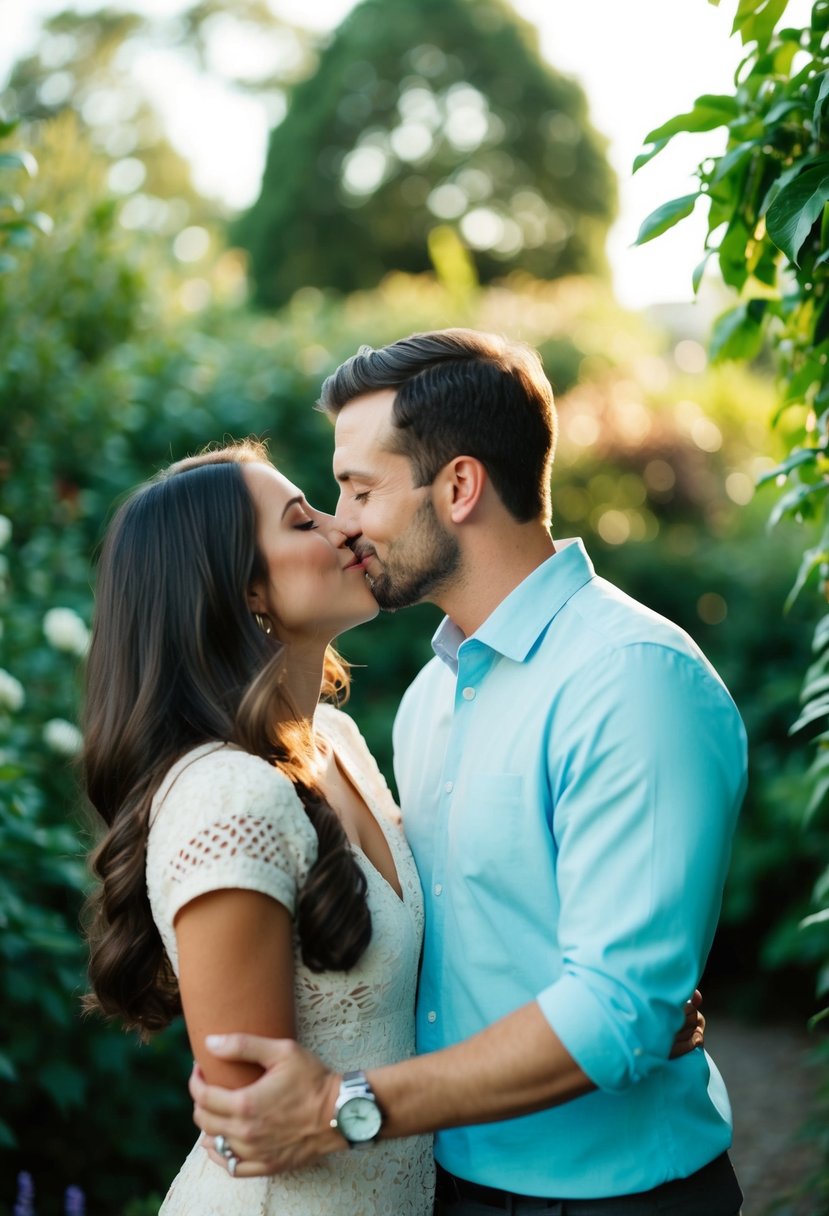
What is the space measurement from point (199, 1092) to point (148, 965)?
0.39 m

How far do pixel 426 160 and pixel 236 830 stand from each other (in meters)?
27.8

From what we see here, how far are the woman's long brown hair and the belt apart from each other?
19.1 inches

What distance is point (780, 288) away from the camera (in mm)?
2658

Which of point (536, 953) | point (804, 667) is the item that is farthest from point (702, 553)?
point (536, 953)

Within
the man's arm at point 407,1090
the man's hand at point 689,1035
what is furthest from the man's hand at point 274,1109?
the man's hand at point 689,1035

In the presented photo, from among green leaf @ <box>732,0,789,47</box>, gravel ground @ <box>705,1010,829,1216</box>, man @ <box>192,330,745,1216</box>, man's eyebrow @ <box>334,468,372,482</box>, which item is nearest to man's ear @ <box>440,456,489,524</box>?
man @ <box>192,330,745,1216</box>

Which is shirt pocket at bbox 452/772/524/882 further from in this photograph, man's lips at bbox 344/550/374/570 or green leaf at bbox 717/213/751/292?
green leaf at bbox 717/213/751/292

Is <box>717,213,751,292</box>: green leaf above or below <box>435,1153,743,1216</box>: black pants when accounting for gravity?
above

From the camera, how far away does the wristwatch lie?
1687 mm

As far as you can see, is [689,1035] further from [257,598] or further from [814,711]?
[257,598]

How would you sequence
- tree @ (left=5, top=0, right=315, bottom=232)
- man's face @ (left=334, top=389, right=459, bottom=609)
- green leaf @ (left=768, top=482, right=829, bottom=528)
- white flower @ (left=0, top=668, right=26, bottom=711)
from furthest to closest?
tree @ (left=5, top=0, right=315, bottom=232) → white flower @ (left=0, top=668, right=26, bottom=711) → green leaf @ (left=768, top=482, right=829, bottom=528) → man's face @ (left=334, top=389, right=459, bottom=609)

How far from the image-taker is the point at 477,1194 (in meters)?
2.07

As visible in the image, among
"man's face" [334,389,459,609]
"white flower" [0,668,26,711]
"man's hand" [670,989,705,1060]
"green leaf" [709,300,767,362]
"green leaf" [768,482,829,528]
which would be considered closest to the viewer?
"man's hand" [670,989,705,1060]

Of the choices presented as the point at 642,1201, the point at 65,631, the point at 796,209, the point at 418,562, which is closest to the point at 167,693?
the point at 418,562
